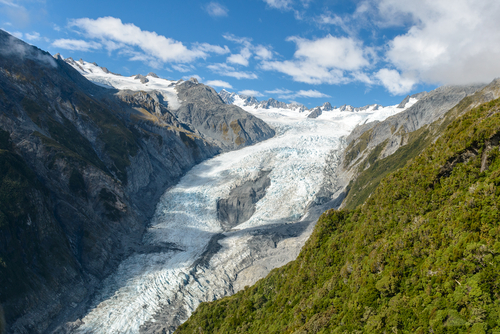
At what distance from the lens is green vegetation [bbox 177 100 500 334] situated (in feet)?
24.5

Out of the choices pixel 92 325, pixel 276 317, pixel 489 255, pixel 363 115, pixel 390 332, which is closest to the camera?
pixel 489 255

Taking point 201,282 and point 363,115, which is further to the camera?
point 363,115

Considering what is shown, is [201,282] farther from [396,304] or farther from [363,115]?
[363,115]

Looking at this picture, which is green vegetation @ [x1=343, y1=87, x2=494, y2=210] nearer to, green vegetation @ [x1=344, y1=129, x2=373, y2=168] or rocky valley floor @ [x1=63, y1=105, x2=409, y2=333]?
rocky valley floor @ [x1=63, y1=105, x2=409, y2=333]

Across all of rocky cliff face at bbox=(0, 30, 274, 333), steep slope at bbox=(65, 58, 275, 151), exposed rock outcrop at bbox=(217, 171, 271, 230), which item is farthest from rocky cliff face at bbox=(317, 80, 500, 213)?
steep slope at bbox=(65, 58, 275, 151)

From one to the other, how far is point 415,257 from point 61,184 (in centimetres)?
5309

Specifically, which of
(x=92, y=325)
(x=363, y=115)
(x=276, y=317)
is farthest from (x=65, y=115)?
(x=363, y=115)

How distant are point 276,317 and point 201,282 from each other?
2728 centimetres

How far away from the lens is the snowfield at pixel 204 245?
114 ft

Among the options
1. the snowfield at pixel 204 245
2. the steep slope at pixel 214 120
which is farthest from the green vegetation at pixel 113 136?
the steep slope at pixel 214 120

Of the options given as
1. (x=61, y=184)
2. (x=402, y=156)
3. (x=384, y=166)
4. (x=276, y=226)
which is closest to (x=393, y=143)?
(x=402, y=156)

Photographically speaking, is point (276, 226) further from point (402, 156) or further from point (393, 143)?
point (393, 143)

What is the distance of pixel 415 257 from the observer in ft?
32.2

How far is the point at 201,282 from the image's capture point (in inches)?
1578
